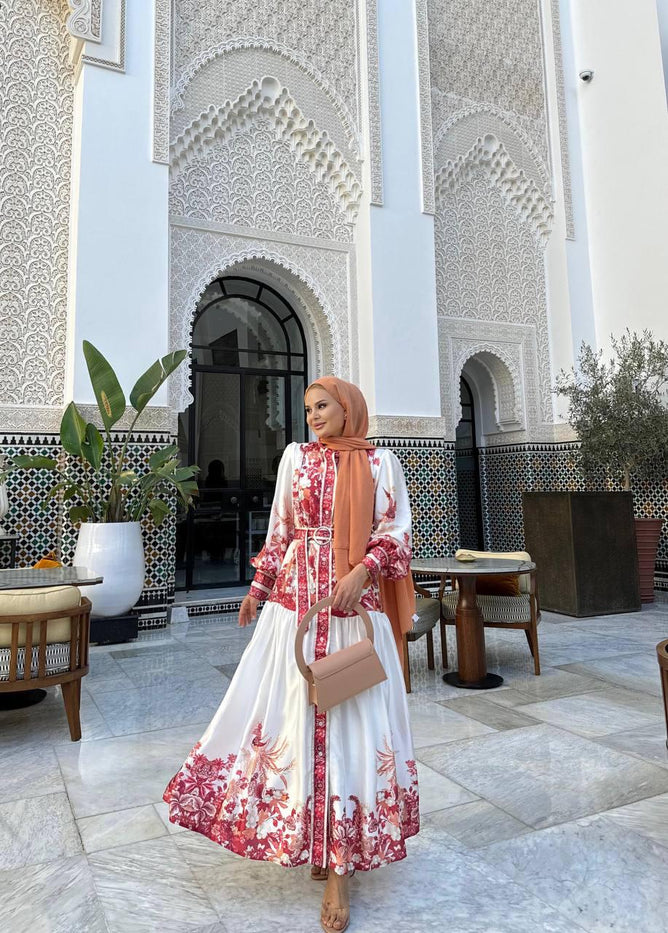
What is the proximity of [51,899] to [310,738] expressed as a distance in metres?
0.56

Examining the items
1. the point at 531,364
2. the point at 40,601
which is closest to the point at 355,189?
the point at 531,364

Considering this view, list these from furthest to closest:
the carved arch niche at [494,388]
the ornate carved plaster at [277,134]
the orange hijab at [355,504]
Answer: the carved arch niche at [494,388] < the ornate carved plaster at [277,134] < the orange hijab at [355,504]

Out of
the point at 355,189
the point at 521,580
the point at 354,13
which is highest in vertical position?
the point at 354,13

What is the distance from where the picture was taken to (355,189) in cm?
459

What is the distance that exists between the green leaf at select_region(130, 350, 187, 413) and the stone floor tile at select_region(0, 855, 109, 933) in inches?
96.8

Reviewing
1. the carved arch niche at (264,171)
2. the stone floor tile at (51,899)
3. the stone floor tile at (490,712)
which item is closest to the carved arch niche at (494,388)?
the carved arch niche at (264,171)

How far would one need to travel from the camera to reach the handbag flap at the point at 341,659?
1.07 metres

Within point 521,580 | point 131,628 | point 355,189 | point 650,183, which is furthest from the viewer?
point 650,183

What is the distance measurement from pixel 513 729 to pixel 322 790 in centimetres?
111

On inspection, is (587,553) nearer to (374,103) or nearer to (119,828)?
(119,828)

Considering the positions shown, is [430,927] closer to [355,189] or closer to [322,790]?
[322,790]

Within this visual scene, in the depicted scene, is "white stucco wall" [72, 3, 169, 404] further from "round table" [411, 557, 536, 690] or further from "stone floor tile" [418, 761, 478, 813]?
"stone floor tile" [418, 761, 478, 813]

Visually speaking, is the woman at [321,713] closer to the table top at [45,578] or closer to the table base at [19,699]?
the table top at [45,578]

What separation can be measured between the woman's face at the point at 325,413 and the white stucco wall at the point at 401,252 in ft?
10.2
